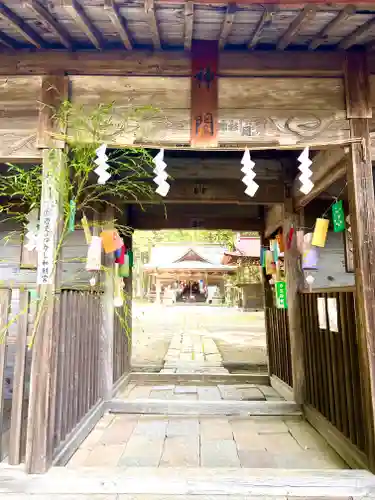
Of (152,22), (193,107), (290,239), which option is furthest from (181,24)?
(290,239)

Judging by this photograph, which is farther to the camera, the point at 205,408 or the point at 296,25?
the point at 205,408

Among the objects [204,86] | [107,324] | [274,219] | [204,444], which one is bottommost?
[204,444]

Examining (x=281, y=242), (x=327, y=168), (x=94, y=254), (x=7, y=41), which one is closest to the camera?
(x=7, y=41)

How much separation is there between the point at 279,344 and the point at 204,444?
2.35 m

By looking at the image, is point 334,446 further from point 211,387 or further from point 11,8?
point 11,8

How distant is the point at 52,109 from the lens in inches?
113

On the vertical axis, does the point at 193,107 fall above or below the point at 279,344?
above

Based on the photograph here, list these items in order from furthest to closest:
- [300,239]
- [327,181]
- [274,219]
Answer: [274,219], [300,239], [327,181]

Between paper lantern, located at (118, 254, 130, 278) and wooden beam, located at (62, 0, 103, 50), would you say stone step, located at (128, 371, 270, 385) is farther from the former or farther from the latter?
wooden beam, located at (62, 0, 103, 50)

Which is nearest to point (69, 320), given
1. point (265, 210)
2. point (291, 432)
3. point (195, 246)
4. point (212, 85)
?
point (212, 85)

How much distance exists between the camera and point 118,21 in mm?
2551

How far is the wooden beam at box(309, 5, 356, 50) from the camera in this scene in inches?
96.3

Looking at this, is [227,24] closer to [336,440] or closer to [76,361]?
[76,361]

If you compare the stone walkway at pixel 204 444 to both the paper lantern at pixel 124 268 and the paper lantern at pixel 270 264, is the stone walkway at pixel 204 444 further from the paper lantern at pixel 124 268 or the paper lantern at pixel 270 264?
the paper lantern at pixel 270 264
